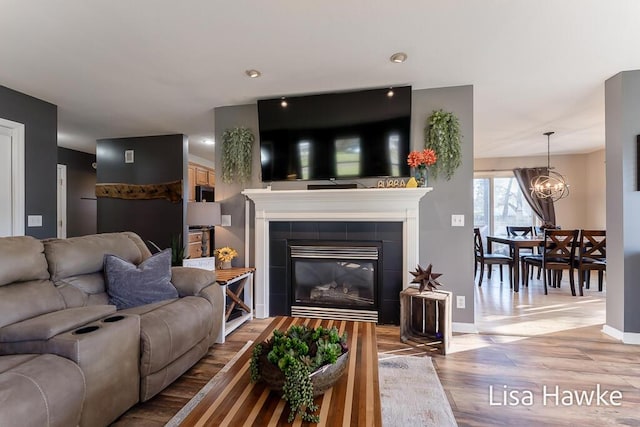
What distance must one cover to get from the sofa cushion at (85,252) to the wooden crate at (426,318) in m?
2.40

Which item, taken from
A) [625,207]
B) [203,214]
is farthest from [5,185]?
[625,207]

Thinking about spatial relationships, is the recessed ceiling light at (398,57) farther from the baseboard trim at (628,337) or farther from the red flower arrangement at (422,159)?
the baseboard trim at (628,337)

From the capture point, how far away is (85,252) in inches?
88.7

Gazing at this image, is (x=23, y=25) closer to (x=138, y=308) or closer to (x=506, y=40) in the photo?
(x=138, y=308)

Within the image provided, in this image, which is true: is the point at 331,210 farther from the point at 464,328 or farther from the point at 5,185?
the point at 5,185

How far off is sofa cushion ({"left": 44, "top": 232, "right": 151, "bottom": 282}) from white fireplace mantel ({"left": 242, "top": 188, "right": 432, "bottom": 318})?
122cm

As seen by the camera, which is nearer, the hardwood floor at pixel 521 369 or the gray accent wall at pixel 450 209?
the hardwood floor at pixel 521 369

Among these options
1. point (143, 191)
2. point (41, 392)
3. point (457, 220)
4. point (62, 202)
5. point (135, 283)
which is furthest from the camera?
Result: point (62, 202)

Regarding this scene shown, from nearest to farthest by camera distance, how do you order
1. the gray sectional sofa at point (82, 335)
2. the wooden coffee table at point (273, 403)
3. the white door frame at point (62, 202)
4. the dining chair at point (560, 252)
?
the wooden coffee table at point (273, 403)
the gray sectional sofa at point (82, 335)
the dining chair at point (560, 252)
the white door frame at point (62, 202)

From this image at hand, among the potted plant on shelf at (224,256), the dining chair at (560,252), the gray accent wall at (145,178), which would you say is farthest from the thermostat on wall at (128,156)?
the dining chair at (560,252)

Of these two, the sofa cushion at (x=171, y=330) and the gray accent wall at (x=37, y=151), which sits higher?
the gray accent wall at (x=37, y=151)

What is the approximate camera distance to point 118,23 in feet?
6.98

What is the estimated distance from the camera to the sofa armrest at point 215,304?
2509 millimetres

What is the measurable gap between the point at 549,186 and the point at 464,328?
3757 mm
